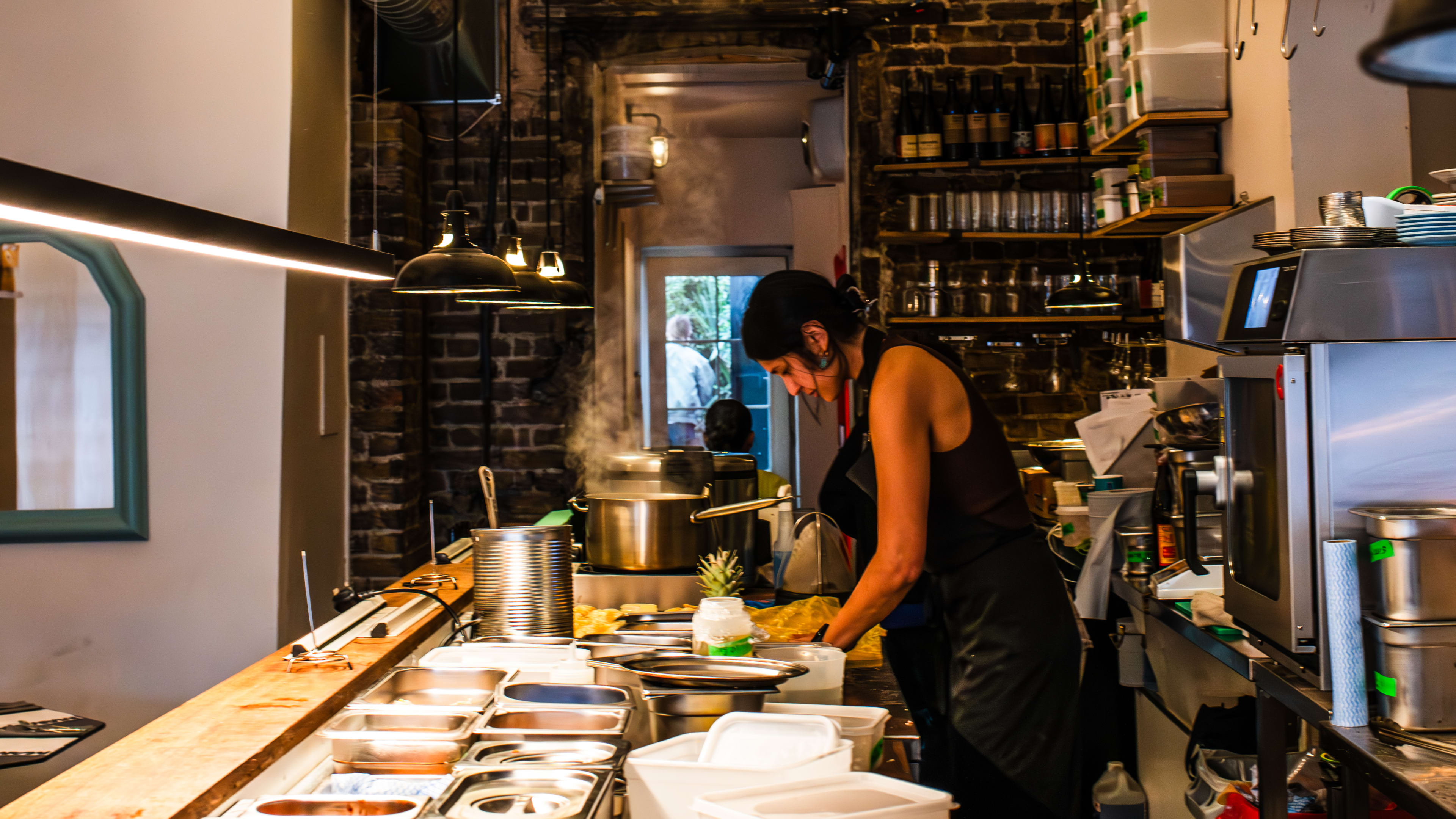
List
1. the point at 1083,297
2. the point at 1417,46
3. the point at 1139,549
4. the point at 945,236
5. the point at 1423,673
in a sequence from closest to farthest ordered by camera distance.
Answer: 1. the point at 1417,46
2. the point at 1423,673
3. the point at 1139,549
4. the point at 1083,297
5. the point at 945,236

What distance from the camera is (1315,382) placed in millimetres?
1826

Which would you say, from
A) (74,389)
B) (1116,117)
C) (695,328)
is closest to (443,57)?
(74,389)

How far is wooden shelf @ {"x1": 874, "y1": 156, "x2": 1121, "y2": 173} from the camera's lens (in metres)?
4.94

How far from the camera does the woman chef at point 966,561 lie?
201 cm

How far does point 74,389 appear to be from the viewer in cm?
344

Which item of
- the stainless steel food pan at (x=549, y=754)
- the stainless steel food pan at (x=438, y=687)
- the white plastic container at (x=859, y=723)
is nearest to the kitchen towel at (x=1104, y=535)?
the white plastic container at (x=859, y=723)

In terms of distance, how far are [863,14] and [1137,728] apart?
3449 millimetres

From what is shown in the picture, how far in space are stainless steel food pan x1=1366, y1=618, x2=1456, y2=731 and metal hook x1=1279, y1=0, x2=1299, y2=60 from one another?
2.31 metres

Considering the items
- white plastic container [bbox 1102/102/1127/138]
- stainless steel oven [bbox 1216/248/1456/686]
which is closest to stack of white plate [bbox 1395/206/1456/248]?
stainless steel oven [bbox 1216/248/1456/686]

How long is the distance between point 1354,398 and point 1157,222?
2.84 m

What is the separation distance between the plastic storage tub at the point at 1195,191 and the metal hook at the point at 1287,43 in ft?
2.32

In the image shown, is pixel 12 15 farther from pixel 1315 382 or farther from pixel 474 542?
pixel 1315 382

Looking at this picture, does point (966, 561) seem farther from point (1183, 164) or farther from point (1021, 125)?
point (1021, 125)

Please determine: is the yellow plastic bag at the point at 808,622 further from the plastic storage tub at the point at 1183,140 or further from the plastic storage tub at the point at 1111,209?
the plastic storage tub at the point at 1111,209
